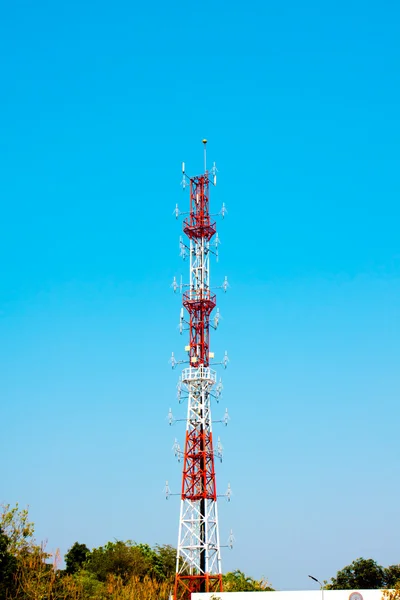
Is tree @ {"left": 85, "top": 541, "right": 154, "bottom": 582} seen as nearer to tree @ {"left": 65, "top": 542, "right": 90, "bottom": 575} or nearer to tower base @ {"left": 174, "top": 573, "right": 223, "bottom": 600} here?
tree @ {"left": 65, "top": 542, "right": 90, "bottom": 575}

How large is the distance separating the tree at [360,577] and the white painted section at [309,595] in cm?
2825

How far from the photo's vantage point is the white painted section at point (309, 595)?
42.6 meters

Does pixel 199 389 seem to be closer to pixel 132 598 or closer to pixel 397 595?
pixel 132 598

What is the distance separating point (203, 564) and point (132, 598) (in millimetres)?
5513

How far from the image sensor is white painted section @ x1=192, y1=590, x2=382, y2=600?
42625 millimetres

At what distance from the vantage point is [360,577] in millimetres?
71000

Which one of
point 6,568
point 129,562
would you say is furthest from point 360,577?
point 6,568

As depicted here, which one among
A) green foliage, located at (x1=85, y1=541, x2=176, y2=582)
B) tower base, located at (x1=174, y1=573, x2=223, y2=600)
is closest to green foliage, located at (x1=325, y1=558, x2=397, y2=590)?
green foliage, located at (x1=85, y1=541, x2=176, y2=582)

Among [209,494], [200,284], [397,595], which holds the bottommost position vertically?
[397,595]

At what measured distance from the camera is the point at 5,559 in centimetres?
4809

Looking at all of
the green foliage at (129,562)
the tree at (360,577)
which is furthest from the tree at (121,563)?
the tree at (360,577)

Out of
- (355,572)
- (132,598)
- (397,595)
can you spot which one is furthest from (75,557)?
(397,595)

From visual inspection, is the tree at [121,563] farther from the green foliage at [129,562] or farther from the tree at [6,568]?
the tree at [6,568]

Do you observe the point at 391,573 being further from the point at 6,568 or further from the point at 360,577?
the point at 6,568
